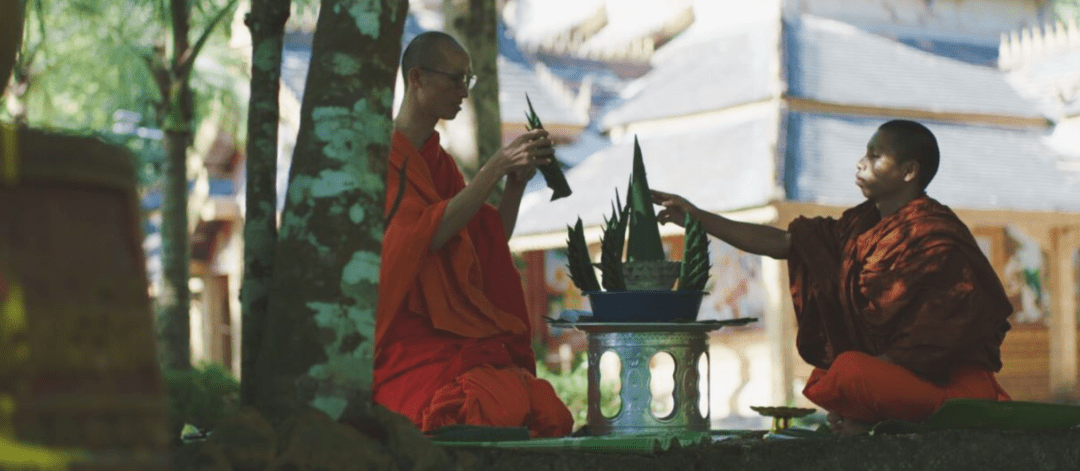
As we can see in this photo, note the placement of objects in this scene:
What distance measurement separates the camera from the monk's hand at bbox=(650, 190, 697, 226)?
235 inches

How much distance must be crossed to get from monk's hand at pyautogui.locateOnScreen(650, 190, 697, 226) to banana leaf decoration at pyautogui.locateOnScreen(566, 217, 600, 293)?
1.08 ft

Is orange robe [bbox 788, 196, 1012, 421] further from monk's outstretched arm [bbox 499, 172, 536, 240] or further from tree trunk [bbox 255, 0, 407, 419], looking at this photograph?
tree trunk [bbox 255, 0, 407, 419]

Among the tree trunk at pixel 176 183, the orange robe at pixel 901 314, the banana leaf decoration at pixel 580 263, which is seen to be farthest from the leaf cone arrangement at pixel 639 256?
the tree trunk at pixel 176 183

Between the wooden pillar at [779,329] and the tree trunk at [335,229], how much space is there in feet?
41.0

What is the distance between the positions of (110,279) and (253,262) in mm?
2864

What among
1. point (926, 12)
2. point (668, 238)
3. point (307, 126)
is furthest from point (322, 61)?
point (926, 12)

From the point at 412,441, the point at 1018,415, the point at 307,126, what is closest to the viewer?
the point at 412,441

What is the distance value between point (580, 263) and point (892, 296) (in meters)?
1.15

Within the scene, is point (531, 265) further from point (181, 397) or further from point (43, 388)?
point (43, 388)

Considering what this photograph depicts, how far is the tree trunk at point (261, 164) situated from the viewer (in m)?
4.93

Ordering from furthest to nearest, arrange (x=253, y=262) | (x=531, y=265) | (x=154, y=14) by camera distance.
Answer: (x=531, y=265)
(x=154, y=14)
(x=253, y=262)

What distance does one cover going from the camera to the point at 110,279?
214 cm

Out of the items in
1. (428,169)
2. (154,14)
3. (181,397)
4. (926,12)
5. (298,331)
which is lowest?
(181,397)

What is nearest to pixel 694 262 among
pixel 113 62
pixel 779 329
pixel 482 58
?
pixel 482 58
